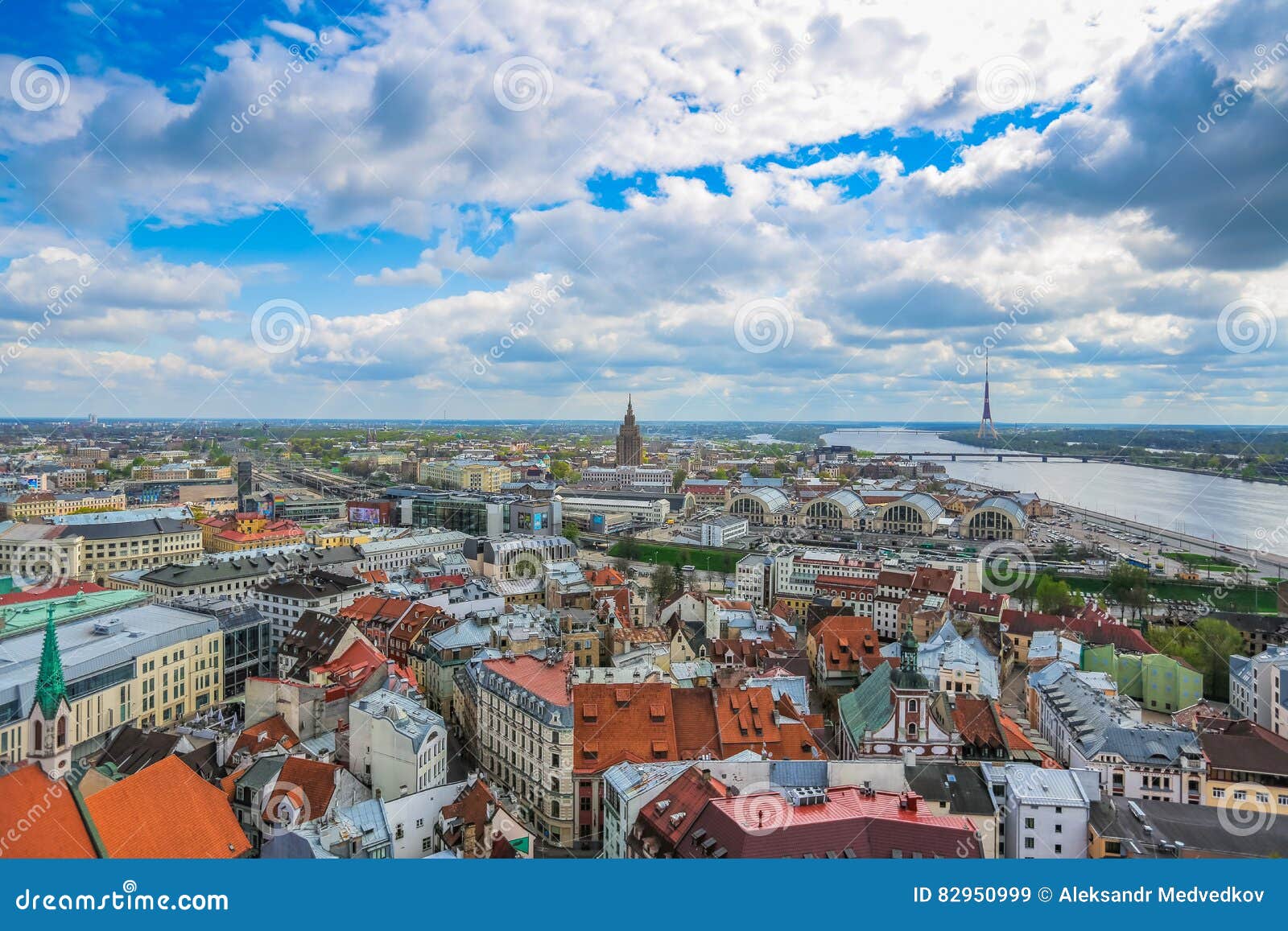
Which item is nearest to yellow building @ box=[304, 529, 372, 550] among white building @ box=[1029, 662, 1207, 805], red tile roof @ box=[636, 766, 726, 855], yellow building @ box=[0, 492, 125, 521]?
yellow building @ box=[0, 492, 125, 521]

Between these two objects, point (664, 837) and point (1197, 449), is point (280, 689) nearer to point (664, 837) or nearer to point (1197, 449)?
point (664, 837)

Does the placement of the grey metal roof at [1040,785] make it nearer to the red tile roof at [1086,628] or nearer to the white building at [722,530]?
the red tile roof at [1086,628]

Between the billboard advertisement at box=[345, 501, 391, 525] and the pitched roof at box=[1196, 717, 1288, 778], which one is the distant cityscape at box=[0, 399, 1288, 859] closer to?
the pitched roof at box=[1196, 717, 1288, 778]

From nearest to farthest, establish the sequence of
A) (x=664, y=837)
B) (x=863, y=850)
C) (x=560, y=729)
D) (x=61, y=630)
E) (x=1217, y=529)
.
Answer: (x=863, y=850) → (x=664, y=837) → (x=560, y=729) → (x=61, y=630) → (x=1217, y=529)

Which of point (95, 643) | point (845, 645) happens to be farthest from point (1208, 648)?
point (95, 643)

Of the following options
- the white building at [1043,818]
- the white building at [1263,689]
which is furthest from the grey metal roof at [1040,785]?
the white building at [1263,689]

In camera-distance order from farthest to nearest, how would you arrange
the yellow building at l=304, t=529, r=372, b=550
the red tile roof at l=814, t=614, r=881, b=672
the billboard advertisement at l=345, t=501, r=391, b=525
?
the billboard advertisement at l=345, t=501, r=391, b=525
the yellow building at l=304, t=529, r=372, b=550
the red tile roof at l=814, t=614, r=881, b=672

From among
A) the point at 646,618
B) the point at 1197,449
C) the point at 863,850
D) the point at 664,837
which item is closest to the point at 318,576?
A: the point at 646,618

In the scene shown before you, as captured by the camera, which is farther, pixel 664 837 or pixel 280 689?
pixel 280 689
